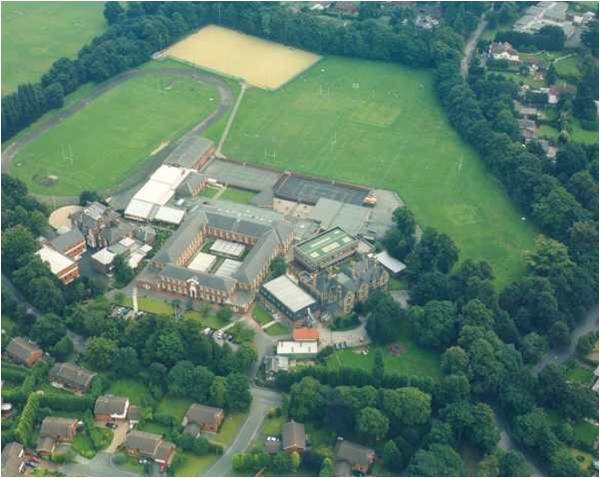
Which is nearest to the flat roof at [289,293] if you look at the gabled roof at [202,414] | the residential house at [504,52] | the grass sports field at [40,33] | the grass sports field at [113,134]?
the gabled roof at [202,414]

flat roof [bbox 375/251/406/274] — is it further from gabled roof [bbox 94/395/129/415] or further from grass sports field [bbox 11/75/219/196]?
grass sports field [bbox 11/75/219/196]

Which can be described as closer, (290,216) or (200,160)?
(290,216)

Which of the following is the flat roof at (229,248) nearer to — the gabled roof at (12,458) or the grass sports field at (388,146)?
the grass sports field at (388,146)

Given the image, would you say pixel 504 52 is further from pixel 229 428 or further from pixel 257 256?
pixel 229 428

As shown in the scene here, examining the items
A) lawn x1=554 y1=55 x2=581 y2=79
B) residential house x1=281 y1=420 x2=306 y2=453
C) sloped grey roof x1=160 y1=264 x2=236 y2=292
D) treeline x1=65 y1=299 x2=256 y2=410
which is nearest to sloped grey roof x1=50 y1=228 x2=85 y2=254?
sloped grey roof x1=160 y1=264 x2=236 y2=292

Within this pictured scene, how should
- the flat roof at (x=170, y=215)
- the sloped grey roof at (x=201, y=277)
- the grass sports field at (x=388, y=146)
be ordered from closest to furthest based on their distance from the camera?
the sloped grey roof at (x=201, y=277) < the flat roof at (x=170, y=215) < the grass sports field at (x=388, y=146)

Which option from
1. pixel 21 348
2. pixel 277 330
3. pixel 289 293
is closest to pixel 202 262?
pixel 289 293

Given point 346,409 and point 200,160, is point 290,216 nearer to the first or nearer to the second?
point 200,160

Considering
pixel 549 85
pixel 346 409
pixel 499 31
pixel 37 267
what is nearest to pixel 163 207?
pixel 37 267
